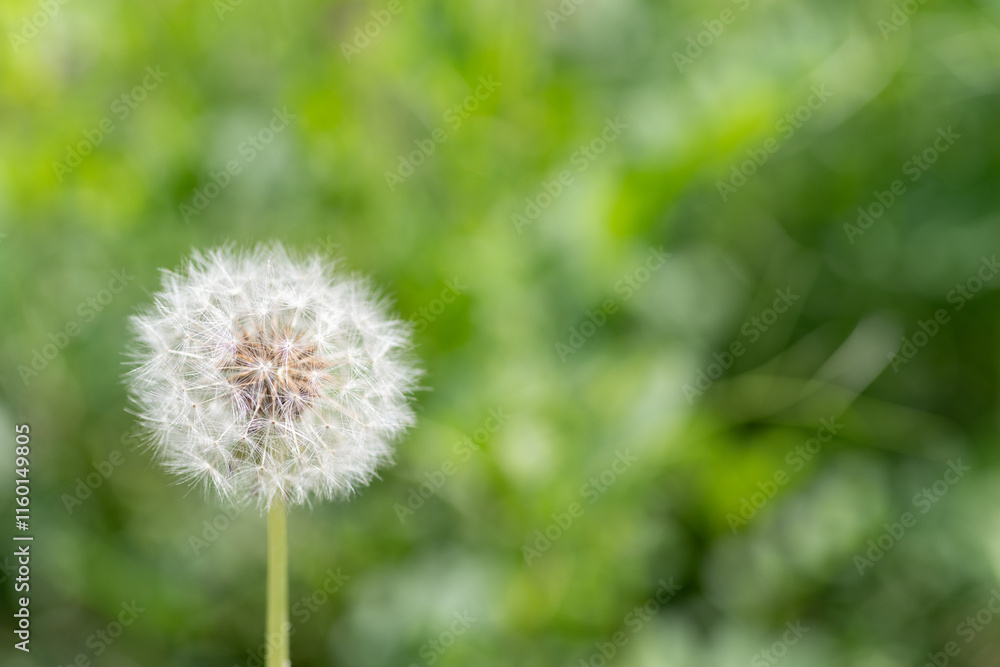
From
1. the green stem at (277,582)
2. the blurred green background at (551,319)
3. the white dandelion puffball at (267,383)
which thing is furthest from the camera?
the blurred green background at (551,319)

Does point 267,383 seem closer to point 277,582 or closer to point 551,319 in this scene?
point 277,582

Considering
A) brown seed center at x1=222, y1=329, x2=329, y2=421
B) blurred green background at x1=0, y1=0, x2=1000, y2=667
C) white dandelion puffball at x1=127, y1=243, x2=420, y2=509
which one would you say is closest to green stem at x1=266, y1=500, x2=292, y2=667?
white dandelion puffball at x1=127, y1=243, x2=420, y2=509

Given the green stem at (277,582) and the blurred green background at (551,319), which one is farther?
the blurred green background at (551,319)

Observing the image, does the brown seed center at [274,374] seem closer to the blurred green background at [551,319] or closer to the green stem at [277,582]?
the green stem at [277,582]

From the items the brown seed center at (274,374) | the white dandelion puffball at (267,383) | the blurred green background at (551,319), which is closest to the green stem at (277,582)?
the white dandelion puffball at (267,383)

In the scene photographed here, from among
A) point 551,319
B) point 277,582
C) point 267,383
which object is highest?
point 551,319

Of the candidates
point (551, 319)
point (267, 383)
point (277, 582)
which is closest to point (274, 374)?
point (267, 383)

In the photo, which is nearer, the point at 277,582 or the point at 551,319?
the point at 277,582
